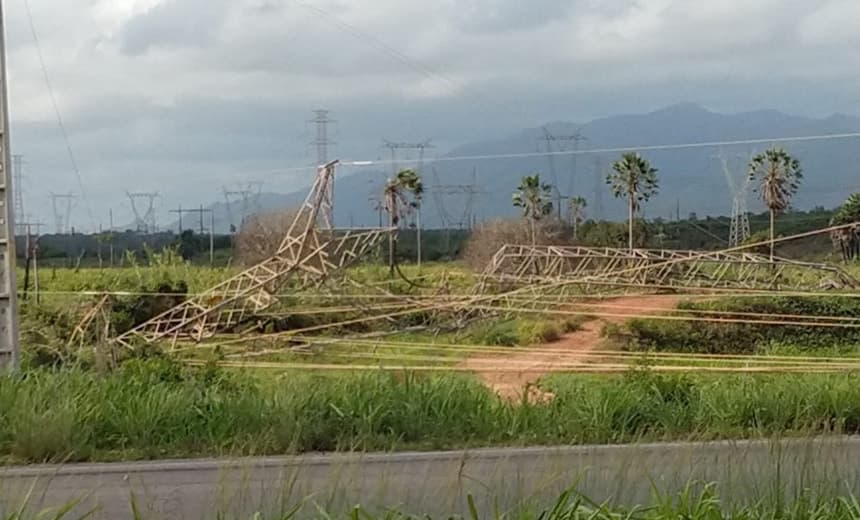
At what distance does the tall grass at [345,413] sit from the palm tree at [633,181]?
2132 centimetres

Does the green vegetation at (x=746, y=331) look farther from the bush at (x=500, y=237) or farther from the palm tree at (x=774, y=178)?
the bush at (x=500, y=237)

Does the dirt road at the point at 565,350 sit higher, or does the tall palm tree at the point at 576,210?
the tall palm tree at the point at 576,210

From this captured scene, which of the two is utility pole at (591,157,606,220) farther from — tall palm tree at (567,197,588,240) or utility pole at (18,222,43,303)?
utility pole at (18,222,43,303)

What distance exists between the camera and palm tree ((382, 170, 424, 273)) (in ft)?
95.2

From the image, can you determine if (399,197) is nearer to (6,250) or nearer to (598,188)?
(598,188)

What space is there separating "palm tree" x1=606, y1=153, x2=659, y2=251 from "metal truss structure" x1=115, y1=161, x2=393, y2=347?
8264mm

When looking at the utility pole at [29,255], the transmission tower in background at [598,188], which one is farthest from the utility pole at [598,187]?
the utility pole at [29,255]

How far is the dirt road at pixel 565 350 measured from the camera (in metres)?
19.1

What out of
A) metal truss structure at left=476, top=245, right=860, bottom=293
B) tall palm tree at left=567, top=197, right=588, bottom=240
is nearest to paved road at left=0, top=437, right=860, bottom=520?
metal truss structure at left=476, top=245, right=860, bottom=293

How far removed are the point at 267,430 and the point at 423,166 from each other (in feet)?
75.7

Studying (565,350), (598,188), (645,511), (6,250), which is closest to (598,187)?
(598,188)

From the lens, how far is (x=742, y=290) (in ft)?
82.0

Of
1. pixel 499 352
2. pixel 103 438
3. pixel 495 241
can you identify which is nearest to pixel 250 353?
pixel 499 352

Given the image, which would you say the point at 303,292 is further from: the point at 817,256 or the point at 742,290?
the point at 817,256
